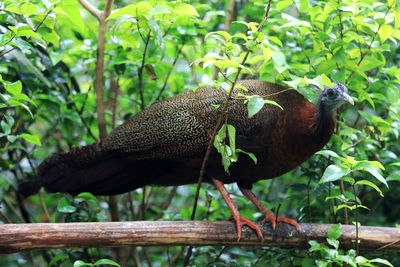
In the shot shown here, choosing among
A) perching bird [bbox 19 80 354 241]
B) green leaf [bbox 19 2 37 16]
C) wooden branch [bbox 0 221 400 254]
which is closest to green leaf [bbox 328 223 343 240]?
wooden branch [bbox 0 221 400 254]

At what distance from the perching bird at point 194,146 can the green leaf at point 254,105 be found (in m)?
0.67

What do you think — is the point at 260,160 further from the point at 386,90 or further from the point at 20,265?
the point at 20,265

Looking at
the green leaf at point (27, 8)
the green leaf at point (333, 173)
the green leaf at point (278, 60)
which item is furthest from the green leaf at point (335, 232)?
the green leaf at point (27, 8)

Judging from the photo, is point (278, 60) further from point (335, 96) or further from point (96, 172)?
point (96, 172)

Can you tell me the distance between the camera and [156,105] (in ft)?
9.10

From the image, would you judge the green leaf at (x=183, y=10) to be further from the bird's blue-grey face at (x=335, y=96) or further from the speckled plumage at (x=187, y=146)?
the bird's blue-grey face at (x=335, y=96)

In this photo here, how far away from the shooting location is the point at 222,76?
287 cm

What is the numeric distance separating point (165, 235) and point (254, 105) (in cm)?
94

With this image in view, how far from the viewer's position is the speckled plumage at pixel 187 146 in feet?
8.39

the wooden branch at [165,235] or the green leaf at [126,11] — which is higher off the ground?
the green leaf at [126,11]

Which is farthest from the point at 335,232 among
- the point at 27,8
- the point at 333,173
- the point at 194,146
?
the point at 27,8

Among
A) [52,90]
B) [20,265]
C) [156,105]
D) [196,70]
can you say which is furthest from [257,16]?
[20,265]

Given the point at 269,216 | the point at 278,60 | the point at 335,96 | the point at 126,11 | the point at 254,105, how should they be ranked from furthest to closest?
1. the point at 269,216
2. the point at 335,96
3. the point at 126,11
4. the point at 278,60
5. the point at 254,105

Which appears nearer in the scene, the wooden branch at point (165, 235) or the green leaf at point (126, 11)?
the green leaf at point (126, 11)
